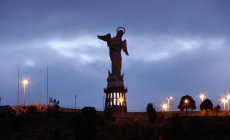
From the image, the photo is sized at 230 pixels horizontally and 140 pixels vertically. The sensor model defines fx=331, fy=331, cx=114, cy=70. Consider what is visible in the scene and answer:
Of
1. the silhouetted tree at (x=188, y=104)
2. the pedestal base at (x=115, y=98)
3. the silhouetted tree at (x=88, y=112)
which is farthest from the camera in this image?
the silhouetted tree at (x=188, y=104)

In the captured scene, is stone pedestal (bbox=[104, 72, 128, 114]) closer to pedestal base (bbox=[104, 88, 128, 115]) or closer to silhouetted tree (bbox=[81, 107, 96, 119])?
pedestal base (bbox=[104, 88, 128, 115])

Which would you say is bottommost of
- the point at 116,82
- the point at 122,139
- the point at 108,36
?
the point at 122,139

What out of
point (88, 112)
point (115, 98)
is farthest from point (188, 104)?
point (88, 112)

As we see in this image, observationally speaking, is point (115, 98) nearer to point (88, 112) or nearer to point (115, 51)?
point (115, 51)

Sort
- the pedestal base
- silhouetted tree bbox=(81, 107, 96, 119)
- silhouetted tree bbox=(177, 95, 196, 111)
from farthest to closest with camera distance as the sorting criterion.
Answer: silhouetted tree bbox=(177, 95, 196, 111), the pedestal base, silhouetted tree bbox=(81, 107, 96, 119)

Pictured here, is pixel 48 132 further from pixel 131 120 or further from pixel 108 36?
pixel 108 36

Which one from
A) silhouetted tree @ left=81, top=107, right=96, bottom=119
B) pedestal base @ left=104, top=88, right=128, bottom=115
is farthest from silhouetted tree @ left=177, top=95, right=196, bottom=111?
silhouetted tree @ left=81, top=107, right=96, bottom=119

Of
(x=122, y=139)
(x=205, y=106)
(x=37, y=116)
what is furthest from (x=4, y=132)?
(x=205, y=106)

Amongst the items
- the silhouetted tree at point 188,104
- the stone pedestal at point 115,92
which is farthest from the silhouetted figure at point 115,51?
the silhouetted tree at point 188,104

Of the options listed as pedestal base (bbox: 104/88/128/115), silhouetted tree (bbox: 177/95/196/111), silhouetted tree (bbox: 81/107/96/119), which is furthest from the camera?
silhouetted tree (bbox: 177/95/196/111)

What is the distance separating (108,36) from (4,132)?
55.9 m

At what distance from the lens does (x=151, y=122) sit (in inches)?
3019

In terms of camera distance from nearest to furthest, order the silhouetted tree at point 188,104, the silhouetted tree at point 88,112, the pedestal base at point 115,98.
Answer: the silhouetted tree at point 88,112, the pedestal base at point 115,98, the silhouetted tree at point 188,104

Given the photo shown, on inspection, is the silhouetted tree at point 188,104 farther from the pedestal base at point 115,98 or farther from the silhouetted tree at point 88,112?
the silhouetted tree at point 88,112
